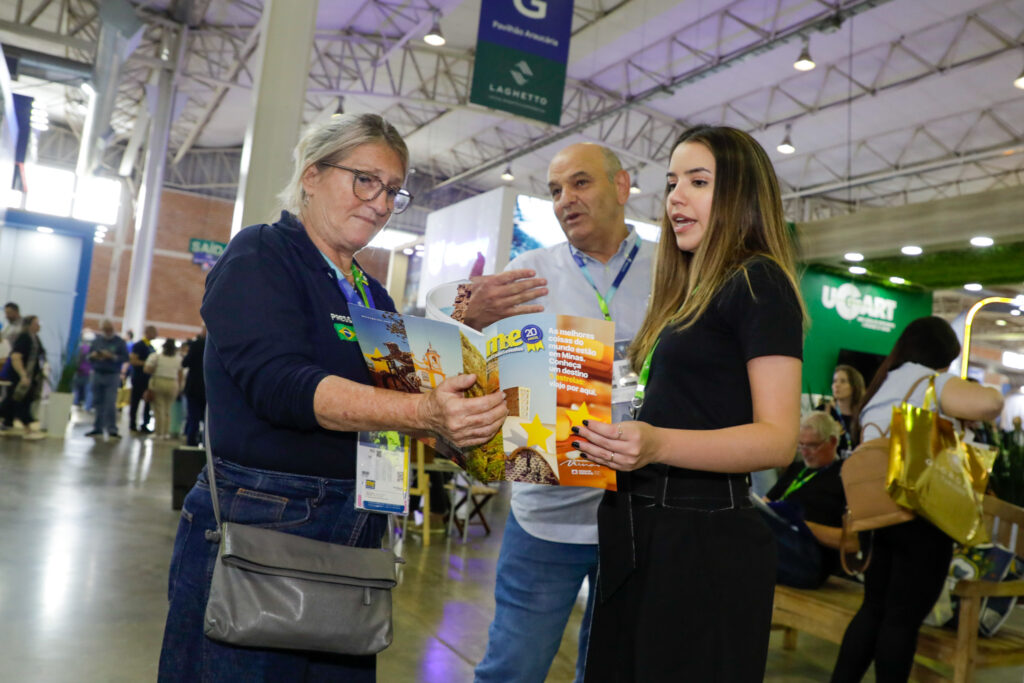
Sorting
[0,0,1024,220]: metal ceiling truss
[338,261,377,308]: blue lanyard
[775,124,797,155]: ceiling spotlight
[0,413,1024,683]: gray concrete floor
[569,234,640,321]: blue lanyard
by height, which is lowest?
[0,413,1024,683]: gray concrete floor

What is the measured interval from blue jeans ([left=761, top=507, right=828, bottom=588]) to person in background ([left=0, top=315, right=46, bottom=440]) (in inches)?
362

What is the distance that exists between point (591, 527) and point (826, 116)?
14.2 meters

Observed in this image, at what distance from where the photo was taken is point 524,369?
1.16 metres

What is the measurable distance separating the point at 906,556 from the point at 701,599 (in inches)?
63.0

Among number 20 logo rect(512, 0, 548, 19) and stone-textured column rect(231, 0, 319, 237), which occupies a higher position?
number 20 logo rect(512, 0, 548, 19)

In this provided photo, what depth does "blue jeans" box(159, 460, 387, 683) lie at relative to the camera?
4.39 feet

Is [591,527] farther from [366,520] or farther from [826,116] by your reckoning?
[826,116]

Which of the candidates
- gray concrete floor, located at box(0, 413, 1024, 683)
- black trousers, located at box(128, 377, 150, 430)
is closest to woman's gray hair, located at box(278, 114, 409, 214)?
gray concrete floor, located at box(0, 413, 1024, 683)

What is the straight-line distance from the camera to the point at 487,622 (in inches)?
164

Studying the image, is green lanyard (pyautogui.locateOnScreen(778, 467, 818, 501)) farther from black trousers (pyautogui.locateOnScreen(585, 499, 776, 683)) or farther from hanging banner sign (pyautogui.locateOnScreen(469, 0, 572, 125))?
hanging banner sign (pyautogui.locateOnScreen(469, 0, 572, 125))

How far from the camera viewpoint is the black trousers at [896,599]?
2.56m

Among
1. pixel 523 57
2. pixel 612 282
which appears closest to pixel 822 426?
pixel 612 282

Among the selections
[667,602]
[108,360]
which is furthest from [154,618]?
[108,360]

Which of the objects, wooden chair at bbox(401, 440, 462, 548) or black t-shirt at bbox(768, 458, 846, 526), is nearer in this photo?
black t-shirt at bbox(768, 458, 846, 526)
